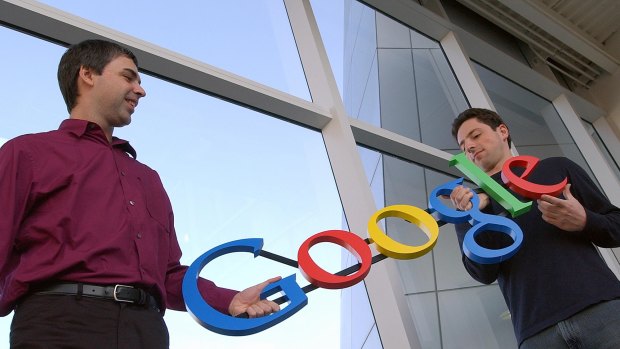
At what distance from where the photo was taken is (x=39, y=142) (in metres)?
1.23

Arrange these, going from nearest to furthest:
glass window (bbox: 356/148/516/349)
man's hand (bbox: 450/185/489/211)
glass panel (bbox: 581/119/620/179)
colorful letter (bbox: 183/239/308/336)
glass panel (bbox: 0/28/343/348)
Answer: colorful letter (bbox: 183/239/308/336)
man's hand (bbox: 450/185/489/211)
glass panel (bbox: 0/28/343/348)
glass window (bbox: 356/148/516/349)
glass panel (bbox: 581/119/620/179)

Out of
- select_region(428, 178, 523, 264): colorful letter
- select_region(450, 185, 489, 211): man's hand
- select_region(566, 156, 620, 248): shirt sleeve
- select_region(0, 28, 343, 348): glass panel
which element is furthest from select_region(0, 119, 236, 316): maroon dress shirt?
select_region(566, 156, 620, 248): shirt sleeve

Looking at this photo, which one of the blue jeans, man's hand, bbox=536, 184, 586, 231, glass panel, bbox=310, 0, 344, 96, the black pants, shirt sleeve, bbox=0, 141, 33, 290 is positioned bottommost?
the blue jeans

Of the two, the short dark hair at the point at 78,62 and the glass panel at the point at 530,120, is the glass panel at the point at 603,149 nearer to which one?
the glass panel at the point at 530,120

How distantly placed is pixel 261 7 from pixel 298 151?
90cm

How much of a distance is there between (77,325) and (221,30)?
76.6 inches

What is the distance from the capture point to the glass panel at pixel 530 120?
403 centimetres

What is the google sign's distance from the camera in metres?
1.25

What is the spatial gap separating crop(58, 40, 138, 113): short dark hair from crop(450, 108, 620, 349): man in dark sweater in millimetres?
1129

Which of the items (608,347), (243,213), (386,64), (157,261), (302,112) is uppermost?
(386,64)

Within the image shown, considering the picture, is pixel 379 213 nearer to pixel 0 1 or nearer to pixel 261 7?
pixel 0 1

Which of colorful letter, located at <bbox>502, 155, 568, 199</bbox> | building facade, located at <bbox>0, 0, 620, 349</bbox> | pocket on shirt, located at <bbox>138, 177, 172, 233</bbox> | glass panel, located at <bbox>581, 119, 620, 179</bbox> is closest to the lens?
pocket on shirt, located at <bbox>138, 177, 172, 233</bbox>

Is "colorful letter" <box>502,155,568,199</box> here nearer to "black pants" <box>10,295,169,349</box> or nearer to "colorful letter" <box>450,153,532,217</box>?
"colorful letter" <box>450,153,532,217</box>

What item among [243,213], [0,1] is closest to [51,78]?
[0,1]
